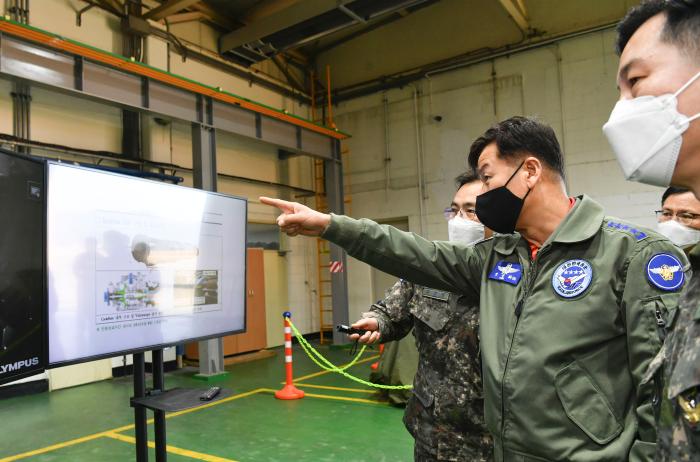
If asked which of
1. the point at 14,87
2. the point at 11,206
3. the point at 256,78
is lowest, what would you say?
the point at 11,206

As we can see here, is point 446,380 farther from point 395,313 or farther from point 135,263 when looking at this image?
point 135,263

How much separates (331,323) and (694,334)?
1174 centimetres

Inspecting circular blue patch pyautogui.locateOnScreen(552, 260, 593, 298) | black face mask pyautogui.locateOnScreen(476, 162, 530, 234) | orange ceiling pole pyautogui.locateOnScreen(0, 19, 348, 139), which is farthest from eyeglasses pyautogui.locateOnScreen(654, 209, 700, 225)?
orange ceiling pole pyautogui.locateOnScreen(0, 19, 348, 139)

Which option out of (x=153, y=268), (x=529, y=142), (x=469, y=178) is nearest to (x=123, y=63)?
(x=153, y=268)

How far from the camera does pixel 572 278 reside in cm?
148

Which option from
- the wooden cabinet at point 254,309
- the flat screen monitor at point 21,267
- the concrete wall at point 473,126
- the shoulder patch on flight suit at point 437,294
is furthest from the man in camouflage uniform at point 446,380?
the concrete wall at point 473,126

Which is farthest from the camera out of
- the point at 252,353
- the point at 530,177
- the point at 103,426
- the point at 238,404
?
the point at 252,353

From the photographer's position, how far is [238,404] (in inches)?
252

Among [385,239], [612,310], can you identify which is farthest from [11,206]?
[612,310]

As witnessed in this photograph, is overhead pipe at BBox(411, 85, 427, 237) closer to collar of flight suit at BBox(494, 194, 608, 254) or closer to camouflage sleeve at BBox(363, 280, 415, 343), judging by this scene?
camouflage sleeve at BBox(363, 280, 415, 343)

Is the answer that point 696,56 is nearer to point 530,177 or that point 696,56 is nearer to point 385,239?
point 530,177

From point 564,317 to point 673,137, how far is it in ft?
2.05

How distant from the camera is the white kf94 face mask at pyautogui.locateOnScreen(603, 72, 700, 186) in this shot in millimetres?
995

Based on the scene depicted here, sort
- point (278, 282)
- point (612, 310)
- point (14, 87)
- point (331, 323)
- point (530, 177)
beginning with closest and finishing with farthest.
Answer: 1. point (612, 310)
2. point (530, 177)
3. point (14, 87)
4. point (278, 282)
5. point (331, 323)
